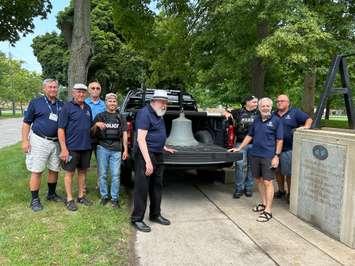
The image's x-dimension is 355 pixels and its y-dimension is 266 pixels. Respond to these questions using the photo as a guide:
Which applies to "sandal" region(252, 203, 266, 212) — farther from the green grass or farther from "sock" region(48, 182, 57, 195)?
"sock" region(48, 182, 57, 195)

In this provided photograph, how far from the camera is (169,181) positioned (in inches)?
330

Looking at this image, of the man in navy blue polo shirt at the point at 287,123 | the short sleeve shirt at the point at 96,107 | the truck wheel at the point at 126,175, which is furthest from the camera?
the truck wheel at the point at 126,175

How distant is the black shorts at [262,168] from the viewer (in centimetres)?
577

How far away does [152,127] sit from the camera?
16.9 feet

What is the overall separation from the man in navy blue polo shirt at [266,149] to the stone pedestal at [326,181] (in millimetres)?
310

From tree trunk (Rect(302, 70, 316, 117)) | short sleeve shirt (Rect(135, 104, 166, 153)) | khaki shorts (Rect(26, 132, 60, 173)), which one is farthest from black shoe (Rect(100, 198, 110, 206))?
tree trunk (Rect(302, 70, 316, 117))

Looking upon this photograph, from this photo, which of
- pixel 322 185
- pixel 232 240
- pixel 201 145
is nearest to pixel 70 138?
pixel 201 145

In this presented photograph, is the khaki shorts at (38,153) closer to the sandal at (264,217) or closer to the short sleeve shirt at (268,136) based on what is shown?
the short sleeve shirt at (268,136)

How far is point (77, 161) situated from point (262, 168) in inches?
101

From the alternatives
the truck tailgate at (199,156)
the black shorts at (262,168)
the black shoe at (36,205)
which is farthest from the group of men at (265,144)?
the black shoe at (36,205)

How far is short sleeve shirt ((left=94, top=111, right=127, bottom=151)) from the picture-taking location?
598 cm

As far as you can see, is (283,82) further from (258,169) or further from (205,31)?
(258,169)

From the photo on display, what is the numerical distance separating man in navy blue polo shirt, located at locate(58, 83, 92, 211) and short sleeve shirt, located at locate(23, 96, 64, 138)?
0.16 meters

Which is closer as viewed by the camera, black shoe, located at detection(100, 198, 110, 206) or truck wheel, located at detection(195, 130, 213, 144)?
black shoe, located at detection(100, 198, 110, 206)
